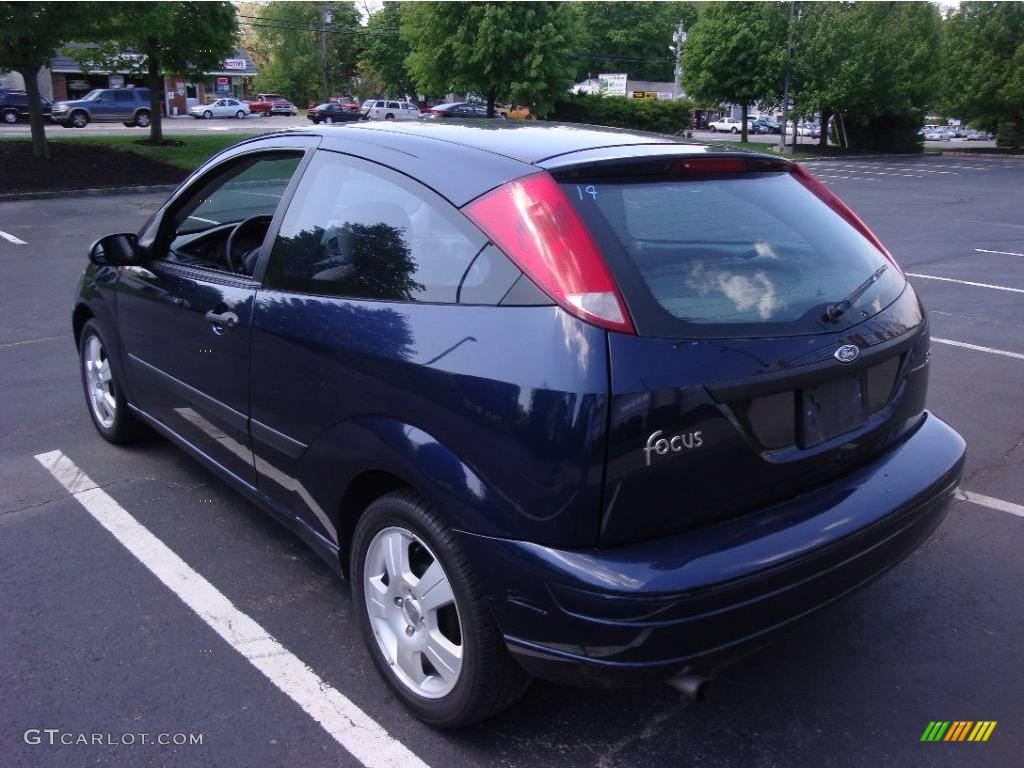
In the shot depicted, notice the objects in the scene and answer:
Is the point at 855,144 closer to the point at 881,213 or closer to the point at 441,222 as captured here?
the point at 881,213

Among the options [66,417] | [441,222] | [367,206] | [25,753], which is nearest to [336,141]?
[367,206]

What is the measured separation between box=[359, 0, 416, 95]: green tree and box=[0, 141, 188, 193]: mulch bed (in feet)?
158

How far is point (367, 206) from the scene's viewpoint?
2.88 m

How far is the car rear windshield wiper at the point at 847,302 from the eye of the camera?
101 inches

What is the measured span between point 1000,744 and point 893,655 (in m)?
0.47

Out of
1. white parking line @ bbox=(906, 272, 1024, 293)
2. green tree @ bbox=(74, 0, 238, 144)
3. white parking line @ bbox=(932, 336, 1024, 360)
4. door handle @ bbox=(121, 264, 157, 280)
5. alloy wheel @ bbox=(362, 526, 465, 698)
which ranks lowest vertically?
white parking line @ bbox=(932, 336, 1024, 360)

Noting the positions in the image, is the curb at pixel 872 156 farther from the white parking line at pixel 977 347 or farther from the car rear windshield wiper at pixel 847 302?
the car rear windshield wiper at pixel 847 302

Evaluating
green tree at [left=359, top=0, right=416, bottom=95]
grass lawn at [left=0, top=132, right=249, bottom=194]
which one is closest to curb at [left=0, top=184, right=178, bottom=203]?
grass lawn at [left=0, top=132, right=249, bottom=194]

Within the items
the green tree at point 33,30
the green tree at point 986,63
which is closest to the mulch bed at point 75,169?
the green tree at point 33,30

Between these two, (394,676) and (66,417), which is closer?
(394,676)

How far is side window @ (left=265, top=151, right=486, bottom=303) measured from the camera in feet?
8.34

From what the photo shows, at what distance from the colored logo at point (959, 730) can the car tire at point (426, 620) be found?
126 cm

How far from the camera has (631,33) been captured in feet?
287

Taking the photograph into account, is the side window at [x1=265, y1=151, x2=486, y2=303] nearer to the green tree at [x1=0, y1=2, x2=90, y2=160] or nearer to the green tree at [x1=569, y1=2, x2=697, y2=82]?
the green tree at [x1=0, y1=2, x2=90, y2=160]
